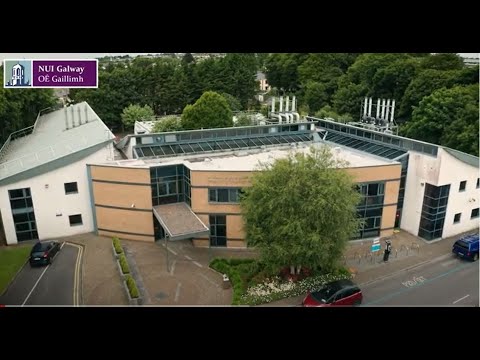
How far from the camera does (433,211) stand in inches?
958

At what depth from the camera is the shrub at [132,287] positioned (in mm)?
17938

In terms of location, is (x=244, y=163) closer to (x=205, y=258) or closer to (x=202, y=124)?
(x=205, y=258)

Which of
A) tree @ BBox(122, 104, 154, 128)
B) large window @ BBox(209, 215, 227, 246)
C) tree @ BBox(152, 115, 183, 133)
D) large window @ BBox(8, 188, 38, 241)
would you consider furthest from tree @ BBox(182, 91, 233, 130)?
large window @ BBox(8, 188, 38, 241)

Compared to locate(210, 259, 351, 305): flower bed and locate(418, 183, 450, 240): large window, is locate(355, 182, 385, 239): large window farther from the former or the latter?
locate(210, 259, 351, 305): flower bed

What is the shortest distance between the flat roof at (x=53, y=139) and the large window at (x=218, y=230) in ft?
26.5

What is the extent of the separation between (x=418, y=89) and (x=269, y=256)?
32.5 metres

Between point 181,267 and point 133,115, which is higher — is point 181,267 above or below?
below

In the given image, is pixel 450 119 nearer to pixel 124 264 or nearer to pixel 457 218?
pixel 457 218

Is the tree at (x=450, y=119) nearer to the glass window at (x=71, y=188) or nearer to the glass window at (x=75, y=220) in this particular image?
the glass window at (x=71, y=188)

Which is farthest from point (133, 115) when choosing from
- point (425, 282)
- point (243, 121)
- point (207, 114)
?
point (425, 282)

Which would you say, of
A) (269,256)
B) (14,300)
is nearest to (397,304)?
(269,256)

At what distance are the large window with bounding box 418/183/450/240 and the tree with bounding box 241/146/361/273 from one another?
7704 mm

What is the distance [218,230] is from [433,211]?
12.6 metres

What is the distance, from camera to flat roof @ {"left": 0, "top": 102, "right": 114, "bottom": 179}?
2356 centimetres
